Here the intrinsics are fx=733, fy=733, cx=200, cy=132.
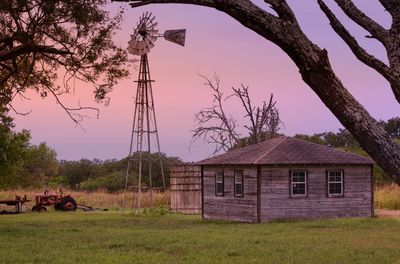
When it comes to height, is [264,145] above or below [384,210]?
above

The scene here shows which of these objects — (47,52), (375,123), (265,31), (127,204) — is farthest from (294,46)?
(127,204)

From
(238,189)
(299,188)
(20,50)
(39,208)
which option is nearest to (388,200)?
(299,188)

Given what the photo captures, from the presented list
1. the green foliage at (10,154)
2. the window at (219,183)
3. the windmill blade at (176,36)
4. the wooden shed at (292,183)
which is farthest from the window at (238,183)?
the green foliage at (10,154)

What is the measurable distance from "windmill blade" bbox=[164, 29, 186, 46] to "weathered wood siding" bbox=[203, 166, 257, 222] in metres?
6.41

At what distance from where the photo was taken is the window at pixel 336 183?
3341 cm

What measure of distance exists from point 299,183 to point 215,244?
12.5m

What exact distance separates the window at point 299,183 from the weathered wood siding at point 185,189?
32.9 ft

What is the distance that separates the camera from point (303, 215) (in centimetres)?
3297

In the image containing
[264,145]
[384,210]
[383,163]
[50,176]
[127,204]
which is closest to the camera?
[383,163]

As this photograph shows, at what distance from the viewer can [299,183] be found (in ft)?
108

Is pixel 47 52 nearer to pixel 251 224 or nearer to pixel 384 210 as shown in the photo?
pixel 251 224

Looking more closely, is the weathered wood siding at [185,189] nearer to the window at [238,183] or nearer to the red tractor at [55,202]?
the red tractor at [55,202]

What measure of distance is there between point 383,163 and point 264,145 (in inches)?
1149

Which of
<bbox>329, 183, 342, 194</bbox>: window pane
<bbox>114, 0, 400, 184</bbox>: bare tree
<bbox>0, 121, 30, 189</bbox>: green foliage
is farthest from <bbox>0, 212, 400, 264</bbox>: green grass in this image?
<bbox>0, 121, 30, 189</bbox>: green foliage
